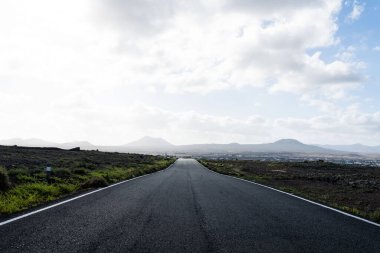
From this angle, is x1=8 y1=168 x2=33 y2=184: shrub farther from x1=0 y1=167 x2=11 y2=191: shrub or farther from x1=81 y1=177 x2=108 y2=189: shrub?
x1=81 y1=177 x2=108 y2=189: shrub

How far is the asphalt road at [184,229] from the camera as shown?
616 cm

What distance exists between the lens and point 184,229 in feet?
24.9

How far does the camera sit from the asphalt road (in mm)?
6156

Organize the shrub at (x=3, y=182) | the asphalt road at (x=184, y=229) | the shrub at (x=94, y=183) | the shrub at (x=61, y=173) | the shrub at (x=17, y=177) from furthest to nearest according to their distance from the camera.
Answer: the shrub at (x=61, y=173) < the shrub at (x=17, y=177) < the shrub at (x=94, y=183) < the shrub at (x=3, y=182) < the asphalt road at (x=184, y=229)

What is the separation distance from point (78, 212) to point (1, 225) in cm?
215

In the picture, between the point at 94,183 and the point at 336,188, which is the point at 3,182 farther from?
the point at 336,188

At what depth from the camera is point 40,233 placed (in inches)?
272

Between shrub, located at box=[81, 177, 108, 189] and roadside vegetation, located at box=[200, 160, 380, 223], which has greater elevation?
shrub, located at box=[81, 177, 108, 189]

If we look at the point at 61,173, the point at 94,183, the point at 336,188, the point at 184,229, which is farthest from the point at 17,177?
the point at 336,188

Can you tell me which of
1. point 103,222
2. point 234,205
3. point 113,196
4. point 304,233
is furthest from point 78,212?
point 304,233

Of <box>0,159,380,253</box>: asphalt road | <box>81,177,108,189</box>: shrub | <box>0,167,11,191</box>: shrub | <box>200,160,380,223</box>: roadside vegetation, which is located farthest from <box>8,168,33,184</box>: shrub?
<box>200,160,380,223</box>: roadside vegetation

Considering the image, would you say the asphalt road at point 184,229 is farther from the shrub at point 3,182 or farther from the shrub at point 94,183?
the shrub at point 94,183

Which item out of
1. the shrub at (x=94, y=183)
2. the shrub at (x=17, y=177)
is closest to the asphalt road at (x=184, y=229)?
the shrub at (x=94, y=183)

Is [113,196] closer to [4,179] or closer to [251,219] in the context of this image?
[4,179]
